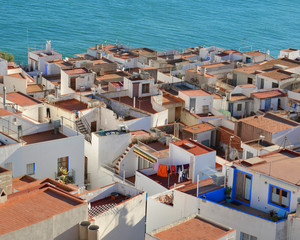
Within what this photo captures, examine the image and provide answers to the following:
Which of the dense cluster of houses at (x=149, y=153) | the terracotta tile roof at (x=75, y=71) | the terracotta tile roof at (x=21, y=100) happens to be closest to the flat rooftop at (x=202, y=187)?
the dense cluster of houses at (x=149, y=153)

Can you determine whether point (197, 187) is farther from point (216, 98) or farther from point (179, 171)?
point (216, 98)

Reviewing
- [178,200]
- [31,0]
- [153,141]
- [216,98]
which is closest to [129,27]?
[31,0]

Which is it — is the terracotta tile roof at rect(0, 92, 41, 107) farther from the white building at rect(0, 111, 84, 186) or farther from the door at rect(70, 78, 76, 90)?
the door at rect(70, 78, 76, 90)

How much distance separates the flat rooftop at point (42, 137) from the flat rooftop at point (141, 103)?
41.6ft

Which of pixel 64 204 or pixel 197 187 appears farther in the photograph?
pixel 197 187

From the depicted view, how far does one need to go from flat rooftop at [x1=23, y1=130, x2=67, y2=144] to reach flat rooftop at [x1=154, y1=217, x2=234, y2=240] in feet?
50.9

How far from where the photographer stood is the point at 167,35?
429 feet

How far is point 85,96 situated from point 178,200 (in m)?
22.3

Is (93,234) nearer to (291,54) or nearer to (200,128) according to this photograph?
(200,128)

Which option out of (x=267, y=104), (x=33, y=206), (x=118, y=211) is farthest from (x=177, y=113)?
(x=33, y=206)

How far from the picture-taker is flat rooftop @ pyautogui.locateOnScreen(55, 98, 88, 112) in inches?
1961

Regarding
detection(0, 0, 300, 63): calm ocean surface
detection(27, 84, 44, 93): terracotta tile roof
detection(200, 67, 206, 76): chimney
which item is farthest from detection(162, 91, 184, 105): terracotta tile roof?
detection(0, 0, 300, 63): calm ocean surface

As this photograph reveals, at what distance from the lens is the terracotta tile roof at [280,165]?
2969 cm

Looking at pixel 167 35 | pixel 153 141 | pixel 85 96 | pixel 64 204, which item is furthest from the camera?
pixel 167 35
